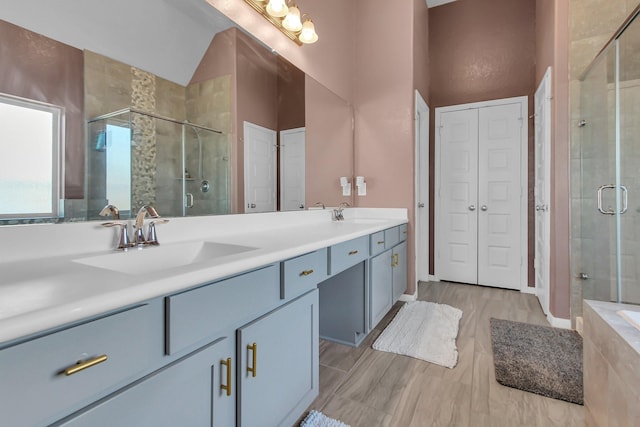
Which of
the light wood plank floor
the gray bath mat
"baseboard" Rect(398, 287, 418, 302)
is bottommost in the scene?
the light wood plank floor

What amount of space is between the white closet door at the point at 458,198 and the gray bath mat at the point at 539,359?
114 cm

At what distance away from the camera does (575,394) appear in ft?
4.83

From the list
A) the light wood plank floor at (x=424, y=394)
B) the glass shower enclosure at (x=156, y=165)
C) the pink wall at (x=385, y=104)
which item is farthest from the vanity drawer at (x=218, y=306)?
the pink wall at (x=385, y=104)

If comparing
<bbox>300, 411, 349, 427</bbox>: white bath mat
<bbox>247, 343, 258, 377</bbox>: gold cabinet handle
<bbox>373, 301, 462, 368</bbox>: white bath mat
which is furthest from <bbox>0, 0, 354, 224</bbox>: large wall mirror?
<bbox>373, 301, 462, 368</bbox>: white bath mat

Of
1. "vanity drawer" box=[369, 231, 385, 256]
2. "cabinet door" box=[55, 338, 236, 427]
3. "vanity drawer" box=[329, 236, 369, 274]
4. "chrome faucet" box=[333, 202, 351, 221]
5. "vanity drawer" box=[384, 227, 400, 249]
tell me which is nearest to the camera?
"cabinet door" box=[55, 338, 236, 427]

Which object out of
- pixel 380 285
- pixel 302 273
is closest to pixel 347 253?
pixel 302 273

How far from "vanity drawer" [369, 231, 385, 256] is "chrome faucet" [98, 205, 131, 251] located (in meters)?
1.34

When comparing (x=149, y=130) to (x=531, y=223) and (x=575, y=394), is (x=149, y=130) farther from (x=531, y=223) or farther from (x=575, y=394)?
(x=531, y=223)

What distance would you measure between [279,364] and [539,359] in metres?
1.67

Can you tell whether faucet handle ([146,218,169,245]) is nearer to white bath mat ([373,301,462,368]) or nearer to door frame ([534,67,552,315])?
white bath mat ([373,301,462,368])

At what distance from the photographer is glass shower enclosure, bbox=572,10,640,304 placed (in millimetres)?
2092

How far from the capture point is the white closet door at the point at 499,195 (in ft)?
10.3

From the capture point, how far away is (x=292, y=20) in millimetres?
1994

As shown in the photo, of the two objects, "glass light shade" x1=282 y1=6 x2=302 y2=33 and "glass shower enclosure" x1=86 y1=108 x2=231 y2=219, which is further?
Result: "glass light shade" x1=282 y1=6 x2=302 y2=33
